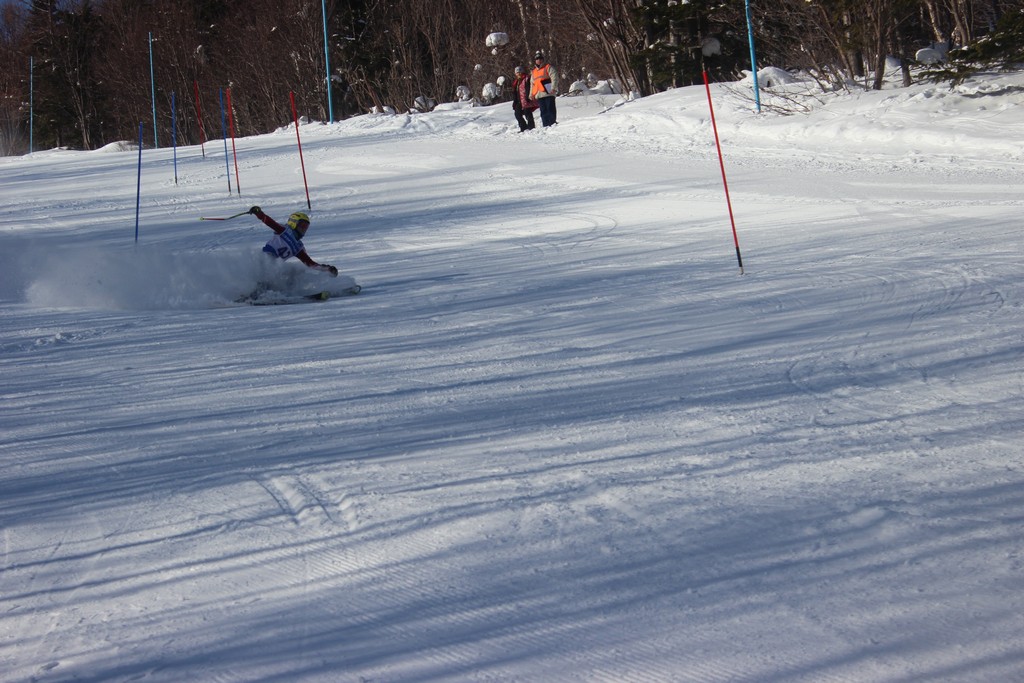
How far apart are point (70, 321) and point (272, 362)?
9.51 ft

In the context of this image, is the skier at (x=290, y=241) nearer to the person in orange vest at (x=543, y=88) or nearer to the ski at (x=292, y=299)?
the ski at (x=292, y=299)

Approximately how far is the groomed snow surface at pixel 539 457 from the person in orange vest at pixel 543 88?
462 inches

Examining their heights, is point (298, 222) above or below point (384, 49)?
below

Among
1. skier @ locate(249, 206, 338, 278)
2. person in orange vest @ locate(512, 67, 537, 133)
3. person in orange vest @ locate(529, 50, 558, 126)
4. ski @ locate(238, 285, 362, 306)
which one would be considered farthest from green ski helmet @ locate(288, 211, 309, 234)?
person in orange vest @ locate(512, 67, 537, 133)

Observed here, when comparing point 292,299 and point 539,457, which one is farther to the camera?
point 292,299

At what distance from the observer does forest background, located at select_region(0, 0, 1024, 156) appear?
21.5 m

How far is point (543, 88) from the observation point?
23.3m

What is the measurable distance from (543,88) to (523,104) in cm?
81

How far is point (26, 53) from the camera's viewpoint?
202ft

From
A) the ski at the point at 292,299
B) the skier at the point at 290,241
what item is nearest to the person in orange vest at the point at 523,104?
the skier at the point at 290,241

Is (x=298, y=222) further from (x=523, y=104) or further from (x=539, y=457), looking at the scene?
(x=523, y=104)

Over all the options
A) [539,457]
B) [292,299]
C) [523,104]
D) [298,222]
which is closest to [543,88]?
[523,104]

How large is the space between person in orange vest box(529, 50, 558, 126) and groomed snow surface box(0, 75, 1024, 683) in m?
11.7

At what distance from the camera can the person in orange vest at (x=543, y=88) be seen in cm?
2317
